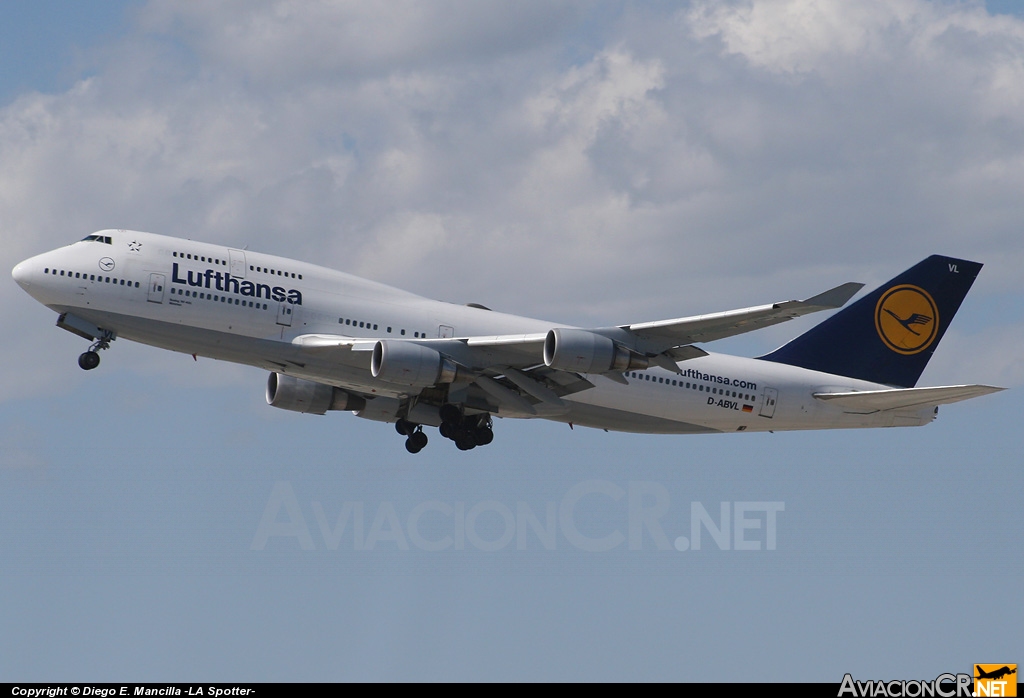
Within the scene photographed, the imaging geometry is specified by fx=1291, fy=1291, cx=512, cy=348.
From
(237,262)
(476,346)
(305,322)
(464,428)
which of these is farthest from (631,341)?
(237,262)

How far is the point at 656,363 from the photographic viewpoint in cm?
4059

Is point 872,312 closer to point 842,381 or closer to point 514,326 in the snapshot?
point 842,381

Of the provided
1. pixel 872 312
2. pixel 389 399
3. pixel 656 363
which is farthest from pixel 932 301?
pixel 389 399

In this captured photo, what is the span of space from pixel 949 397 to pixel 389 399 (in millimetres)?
20042

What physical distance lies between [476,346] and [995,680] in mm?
18209

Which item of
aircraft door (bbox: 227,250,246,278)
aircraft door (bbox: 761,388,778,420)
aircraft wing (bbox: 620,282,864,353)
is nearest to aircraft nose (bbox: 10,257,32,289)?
aircraft door (bbox: 227,250,246,278)

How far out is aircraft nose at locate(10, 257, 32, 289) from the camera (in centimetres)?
4016

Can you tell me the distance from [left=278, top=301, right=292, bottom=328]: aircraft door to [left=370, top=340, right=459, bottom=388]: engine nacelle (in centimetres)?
297

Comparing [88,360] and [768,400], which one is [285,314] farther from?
[768,400]

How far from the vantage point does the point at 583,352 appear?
1543 inches

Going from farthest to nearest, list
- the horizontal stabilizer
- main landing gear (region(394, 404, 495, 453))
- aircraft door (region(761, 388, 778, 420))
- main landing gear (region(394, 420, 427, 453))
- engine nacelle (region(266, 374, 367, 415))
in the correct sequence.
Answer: main landing gear (region(394, 420, 427, 453)), engine nacelle (region(266, 374, 367, 415)), aircraft door (region(761, 388, 778, 420)), main landing gear (region(394, 404, 495, 453)), the horizontal stabilizer

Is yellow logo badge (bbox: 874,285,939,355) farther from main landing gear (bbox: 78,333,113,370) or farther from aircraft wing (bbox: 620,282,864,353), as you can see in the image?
main landing gear (bbox: 78,333,113,370)

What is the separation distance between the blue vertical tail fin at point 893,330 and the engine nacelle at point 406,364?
14.5 m

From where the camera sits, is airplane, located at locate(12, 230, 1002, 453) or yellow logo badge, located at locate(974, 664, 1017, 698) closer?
yellow logo badge, located at locate(974, 664, 1017, 698)
